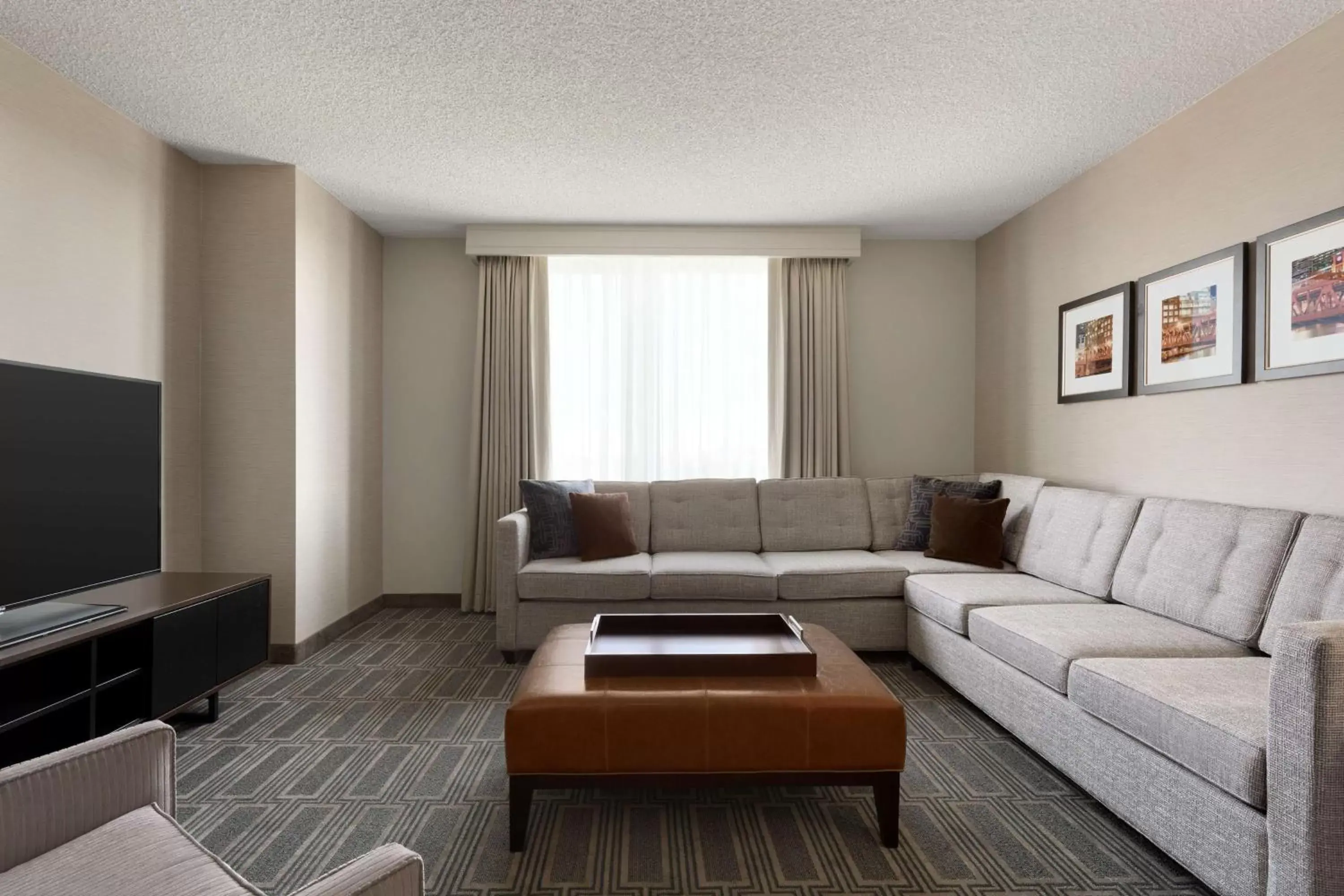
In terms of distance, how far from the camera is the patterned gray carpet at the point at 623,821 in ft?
6.22

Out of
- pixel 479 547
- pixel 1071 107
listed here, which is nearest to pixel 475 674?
pixel 479 547

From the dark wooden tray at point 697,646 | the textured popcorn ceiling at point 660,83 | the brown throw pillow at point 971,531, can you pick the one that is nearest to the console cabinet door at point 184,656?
the dark wooden tray at point 697,646

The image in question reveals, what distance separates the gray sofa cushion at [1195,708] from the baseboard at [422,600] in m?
3.95

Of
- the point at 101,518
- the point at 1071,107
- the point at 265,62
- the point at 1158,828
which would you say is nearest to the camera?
the point at 1158,828

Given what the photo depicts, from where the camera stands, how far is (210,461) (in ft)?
12.2

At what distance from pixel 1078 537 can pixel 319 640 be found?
3977 mm

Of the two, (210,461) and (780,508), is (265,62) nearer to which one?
(210,461)

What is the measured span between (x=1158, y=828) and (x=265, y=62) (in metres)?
3.86

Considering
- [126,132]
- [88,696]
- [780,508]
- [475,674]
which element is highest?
[126,132]

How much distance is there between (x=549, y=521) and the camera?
13.3 ft

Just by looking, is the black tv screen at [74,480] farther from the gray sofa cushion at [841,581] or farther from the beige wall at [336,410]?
the gray sofa cushion at [841,581]

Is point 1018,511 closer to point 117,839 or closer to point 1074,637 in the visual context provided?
point 1074,637

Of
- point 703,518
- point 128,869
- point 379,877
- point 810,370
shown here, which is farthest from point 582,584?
point 379,877

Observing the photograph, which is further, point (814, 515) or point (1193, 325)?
point (814, 515)
